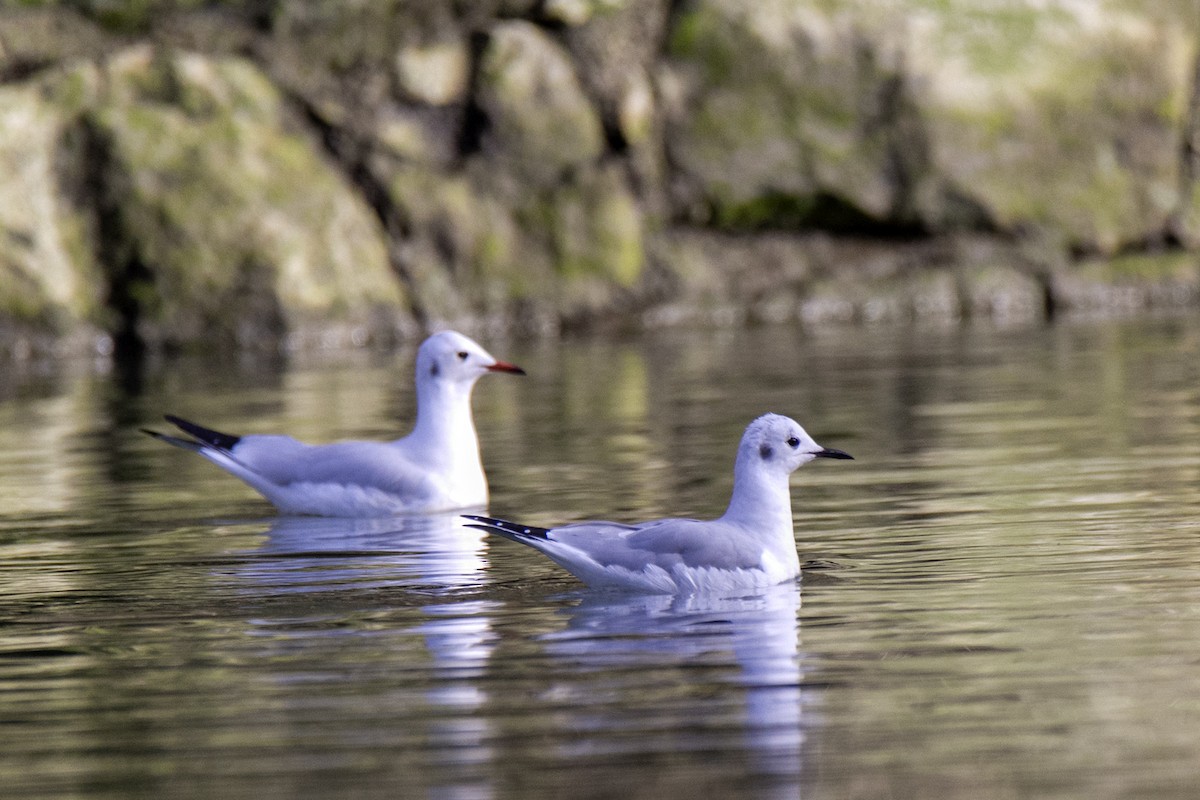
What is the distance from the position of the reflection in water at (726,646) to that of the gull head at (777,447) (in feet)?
1.53

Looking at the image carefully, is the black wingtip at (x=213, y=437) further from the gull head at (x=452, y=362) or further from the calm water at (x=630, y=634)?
the gull head at (x=452, y=362)

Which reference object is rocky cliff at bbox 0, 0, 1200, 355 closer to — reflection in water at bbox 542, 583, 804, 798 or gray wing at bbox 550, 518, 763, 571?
gray wing at bbox 550, 518, 763, 571

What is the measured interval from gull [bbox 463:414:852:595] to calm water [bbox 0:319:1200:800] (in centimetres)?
10

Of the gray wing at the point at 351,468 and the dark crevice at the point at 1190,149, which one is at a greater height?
the dark crevice at the point at 1190,149

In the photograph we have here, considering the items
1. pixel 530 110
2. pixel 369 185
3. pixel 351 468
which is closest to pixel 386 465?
pixel 351 468

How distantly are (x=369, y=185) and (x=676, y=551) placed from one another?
62.7ft

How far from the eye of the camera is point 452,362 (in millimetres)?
10242

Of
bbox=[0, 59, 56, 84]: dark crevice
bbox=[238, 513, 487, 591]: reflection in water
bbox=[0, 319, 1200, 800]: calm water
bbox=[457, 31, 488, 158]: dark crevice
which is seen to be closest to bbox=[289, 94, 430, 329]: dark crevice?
bbox=[457, 31, 488, 158]: dark crevice

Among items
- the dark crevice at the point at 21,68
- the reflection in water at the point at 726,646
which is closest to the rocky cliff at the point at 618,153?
the dark crevice at the point at 21,68

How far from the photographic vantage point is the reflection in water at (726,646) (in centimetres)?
463

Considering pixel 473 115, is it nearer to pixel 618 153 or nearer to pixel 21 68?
pixel 618 153

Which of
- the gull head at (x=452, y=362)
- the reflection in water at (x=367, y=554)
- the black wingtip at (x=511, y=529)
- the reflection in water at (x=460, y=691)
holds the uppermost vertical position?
the gull head at (x=452, y=362)

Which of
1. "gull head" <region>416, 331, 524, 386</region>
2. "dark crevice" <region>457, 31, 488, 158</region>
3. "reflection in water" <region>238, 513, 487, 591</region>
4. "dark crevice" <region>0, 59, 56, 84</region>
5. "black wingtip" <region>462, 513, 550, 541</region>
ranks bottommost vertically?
"reflection in water" <region>238, 513, 487, 591</region>

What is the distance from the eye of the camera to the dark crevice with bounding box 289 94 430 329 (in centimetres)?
2502
